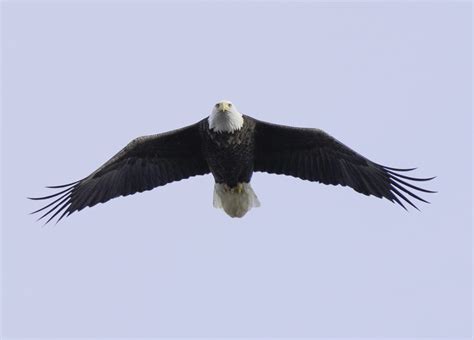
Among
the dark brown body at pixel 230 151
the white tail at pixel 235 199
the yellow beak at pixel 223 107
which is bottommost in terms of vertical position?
the white tail at pixel 235 199

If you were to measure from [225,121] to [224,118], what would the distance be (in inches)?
1.4

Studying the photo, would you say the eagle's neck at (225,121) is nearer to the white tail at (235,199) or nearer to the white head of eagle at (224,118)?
the white head of eagle at (224,118)

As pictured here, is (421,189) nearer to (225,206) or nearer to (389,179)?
(389,179)

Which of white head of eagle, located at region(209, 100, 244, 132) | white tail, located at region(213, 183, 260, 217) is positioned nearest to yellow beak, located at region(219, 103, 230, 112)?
white head of eagle, located at region(209, 100, 244, 132)

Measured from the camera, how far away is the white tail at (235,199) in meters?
14.6

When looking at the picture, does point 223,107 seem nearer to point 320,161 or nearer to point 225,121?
point 225,121

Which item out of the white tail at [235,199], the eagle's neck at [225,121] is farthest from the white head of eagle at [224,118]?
the white tail at [235,199]

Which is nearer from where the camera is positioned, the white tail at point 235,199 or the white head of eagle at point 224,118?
the white head of eagle at point 224,118

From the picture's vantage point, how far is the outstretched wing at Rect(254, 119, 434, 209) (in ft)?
46.6

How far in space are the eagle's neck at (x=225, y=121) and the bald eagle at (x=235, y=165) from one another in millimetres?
182

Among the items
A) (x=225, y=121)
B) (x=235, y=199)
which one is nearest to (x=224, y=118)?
(x=225, y=121)

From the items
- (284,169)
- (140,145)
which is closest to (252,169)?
(284,169)

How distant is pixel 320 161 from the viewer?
14391 millimetres

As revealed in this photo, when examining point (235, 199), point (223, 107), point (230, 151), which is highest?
point (223, 107)
